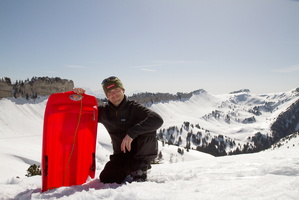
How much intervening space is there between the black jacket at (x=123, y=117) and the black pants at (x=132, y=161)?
0.84 ft

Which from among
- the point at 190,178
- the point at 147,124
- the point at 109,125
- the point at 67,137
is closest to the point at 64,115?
the point at 67,137

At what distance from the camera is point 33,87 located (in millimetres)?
138875

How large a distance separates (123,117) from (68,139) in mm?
1412

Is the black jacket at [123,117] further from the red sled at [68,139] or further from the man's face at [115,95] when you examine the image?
the red sled at [68,139]

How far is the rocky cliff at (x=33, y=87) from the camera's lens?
119 m

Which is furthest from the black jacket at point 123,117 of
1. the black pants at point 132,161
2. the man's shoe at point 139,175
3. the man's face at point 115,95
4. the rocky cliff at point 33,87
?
the rocky cliff at point 33,87

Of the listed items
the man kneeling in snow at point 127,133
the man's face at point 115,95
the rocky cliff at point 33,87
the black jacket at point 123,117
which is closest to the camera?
the man kneeling in snow at point 127,133

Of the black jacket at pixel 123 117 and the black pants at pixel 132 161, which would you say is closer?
the black pants at pixel 132 161

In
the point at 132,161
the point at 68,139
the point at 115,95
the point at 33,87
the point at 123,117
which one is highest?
the point at 33,87

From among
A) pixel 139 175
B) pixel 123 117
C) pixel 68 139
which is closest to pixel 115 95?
pixel 123 117

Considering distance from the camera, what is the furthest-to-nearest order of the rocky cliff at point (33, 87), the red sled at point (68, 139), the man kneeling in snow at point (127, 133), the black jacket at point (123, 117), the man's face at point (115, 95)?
1. the rocky cliff at point (33, 87)
2. the man's face at point (115, 95)
3. the black jacket at point (123, 117)
4. the red sled at point (68, 139)
5. the man kneeling in snow at point (127, 133)

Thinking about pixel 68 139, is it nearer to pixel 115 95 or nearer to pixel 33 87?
pixel 115 95

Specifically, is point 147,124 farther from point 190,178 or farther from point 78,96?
point 78,96

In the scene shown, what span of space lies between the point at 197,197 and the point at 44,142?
3.65 meters
